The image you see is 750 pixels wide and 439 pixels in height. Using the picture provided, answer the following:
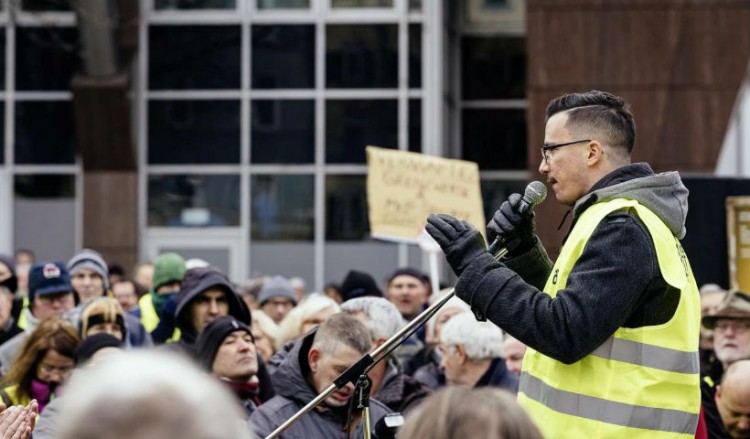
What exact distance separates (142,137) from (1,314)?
13331 millimetres

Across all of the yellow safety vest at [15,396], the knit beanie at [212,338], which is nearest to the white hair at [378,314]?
the knit beanie at [212,338]

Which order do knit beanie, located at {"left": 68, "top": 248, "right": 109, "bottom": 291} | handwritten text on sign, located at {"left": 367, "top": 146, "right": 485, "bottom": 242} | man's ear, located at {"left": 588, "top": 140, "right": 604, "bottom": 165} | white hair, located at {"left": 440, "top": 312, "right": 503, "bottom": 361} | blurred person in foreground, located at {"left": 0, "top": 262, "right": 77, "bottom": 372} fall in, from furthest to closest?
handwritten text on sign, located at {"left": 367, "top": 146, "right": 485, "bottom": 242} → knit beanie, located at {"left": 68, "top": 248, "right": 109, "bottom": 291} → blurred person in foreground, located at {"left": 0, "top": 262, "right": 77, "bottom": 372} → white hair, located at {"left": 440, "top": 312, "right": 503, "bottom": 361} → man's ear, located at {"left": 588, "top": 140, "right": 604, "bottom": 165}

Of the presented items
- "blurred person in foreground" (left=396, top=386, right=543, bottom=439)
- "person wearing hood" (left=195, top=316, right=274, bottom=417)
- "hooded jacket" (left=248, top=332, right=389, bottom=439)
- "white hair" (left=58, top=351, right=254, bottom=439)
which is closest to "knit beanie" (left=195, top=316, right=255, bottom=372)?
"person wearing hood" (left=195, top=316, right=274, bottom=417)

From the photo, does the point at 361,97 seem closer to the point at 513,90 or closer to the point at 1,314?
the point at 513,90

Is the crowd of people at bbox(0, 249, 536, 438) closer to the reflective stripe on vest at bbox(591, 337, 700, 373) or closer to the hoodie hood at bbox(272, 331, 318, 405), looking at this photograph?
the hoodie hood at bbox(272, 331, 318, 405)

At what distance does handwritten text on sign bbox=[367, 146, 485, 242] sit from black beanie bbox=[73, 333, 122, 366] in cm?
620

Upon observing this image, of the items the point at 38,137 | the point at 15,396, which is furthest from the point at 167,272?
the point at 38,137

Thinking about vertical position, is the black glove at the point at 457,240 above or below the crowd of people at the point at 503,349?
above

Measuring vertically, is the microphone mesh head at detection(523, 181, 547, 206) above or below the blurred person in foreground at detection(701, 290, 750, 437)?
above

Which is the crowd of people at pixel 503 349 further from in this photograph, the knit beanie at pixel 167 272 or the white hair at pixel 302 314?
the knit beanie at pixel 167 272

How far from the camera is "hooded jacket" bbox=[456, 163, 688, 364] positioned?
4.50 meters

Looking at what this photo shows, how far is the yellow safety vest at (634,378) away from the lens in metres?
4.59

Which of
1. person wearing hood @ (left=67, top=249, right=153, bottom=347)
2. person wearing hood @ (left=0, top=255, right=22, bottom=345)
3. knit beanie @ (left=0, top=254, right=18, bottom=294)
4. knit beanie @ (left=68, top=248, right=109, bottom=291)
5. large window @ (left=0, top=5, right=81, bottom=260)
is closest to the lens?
person wearing hood @ (left=0, top=255, right=22, bottom=345)

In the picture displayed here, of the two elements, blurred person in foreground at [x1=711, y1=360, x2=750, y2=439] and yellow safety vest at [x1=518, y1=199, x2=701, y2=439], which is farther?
blurred person in foreground at [x1=711, y1=360, x2=750, y2=439]
